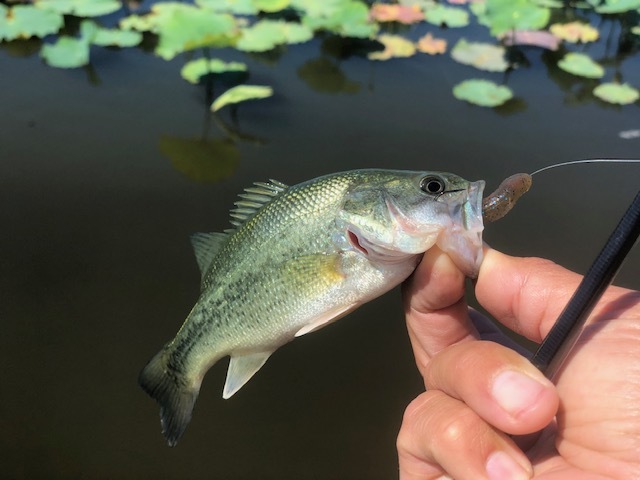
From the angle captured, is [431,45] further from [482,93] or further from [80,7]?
[80,7]

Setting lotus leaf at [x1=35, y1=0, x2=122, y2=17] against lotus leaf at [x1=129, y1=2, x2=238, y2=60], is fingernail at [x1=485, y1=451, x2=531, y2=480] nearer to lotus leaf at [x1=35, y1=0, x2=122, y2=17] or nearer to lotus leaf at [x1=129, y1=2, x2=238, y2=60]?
lotus leaf at [x1=129, y1=2, x2=238, y2=60]

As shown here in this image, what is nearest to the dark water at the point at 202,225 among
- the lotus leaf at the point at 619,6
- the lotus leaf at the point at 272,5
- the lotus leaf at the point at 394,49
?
the lotus leaf at the point at 394,49

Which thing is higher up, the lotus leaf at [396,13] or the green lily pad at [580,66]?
the lotus leaf at [396,13]

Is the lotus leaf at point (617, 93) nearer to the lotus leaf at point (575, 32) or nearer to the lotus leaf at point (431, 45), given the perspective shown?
the lotus leaf at point (575, 32)

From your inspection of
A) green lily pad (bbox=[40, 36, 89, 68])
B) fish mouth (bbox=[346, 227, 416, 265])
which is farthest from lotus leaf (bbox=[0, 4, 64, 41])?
fish mouth (bbox=[346, 227, 416, 265])

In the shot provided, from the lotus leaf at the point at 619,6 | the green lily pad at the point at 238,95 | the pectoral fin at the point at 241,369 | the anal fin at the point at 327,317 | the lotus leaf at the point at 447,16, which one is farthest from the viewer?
the lotus leaf at the point at 619,6

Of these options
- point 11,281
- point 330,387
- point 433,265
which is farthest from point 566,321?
point 11,281

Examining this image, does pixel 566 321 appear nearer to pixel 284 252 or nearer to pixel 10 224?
pixel 284 252
